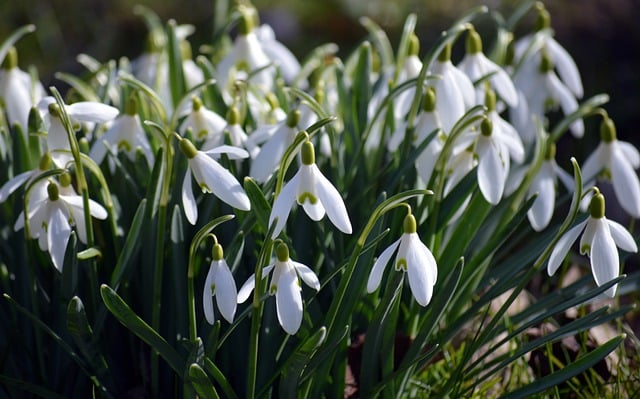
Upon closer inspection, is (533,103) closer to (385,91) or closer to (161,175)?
(385,91)

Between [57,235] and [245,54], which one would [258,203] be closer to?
[57,235]

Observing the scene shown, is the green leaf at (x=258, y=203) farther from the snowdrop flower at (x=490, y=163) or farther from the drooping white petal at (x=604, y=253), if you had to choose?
the drooping white petal at (x=604, y=253)

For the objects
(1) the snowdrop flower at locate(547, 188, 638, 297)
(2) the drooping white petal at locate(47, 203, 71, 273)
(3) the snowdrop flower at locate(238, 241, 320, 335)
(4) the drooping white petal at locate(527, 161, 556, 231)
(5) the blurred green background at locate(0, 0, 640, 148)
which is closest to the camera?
(3) the snowdrop flower at locate(238, 241, 320, 335)

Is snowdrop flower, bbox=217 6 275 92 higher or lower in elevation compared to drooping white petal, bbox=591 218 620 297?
higher

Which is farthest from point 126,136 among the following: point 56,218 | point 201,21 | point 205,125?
point 201,21

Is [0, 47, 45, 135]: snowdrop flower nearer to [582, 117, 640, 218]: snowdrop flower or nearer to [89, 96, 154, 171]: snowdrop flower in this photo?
[89, 96, 154, 171]: snowdrop flower

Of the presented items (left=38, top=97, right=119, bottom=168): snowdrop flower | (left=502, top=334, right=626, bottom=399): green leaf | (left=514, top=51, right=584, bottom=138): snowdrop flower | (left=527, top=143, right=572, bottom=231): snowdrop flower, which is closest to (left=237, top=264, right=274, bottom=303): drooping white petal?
(left=38, top=97, right=119, bottom=168): snowdrop flower

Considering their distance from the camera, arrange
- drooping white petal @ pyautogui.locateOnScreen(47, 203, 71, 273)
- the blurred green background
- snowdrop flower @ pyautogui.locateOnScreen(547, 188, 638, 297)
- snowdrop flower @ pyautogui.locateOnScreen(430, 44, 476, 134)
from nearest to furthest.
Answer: snowdrop flower @ pyautogui.locateOnScreen(547, 188, 638, 297) < drooping white petal @ pyautogui.locateOnScreen(47, 203, 71, 273) < snowdrop flower @ pyautogui.locateOnScreen(430, 44, 476, 134) < the blurred green background
